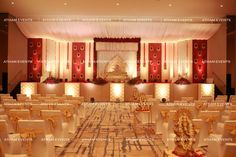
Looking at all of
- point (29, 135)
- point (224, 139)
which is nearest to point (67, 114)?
point (29, 135)

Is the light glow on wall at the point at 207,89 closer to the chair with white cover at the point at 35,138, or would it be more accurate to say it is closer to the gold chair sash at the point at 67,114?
the gold chair sash at the point at 67,114

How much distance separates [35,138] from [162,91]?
16.8m

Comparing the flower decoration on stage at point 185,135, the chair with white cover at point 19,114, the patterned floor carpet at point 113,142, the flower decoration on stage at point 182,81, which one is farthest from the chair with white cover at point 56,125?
the flower decoration on stage at point 182,81

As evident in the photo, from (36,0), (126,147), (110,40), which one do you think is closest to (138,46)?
(110,40)

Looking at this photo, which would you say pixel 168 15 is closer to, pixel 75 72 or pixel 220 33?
pixel 220 33

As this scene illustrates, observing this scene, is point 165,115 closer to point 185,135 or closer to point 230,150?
point 230,150

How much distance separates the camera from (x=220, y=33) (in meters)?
22.3

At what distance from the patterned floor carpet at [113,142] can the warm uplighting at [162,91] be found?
10.6 meters

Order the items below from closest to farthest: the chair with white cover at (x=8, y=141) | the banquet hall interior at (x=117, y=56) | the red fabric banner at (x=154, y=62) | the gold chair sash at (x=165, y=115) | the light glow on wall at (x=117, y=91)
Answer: the chair with white cover at (x=8, y=141) → the gold chair sash at (x=165, y=115) → the banquet hall interior at (x=117, y=56) → the light glow on wall at (x=117, y=91) → the red fabric banner at (x=154, y=62)

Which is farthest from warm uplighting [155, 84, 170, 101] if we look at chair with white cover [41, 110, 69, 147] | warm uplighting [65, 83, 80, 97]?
chair with white cover [41, 110, 69, 147]

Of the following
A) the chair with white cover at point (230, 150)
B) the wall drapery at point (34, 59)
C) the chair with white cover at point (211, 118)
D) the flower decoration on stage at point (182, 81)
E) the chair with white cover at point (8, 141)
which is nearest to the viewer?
the chair with white cover at point (230, 150)

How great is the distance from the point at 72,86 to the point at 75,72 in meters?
4.40

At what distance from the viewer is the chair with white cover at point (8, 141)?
577 cm

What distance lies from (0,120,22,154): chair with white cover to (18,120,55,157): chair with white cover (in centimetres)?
13
